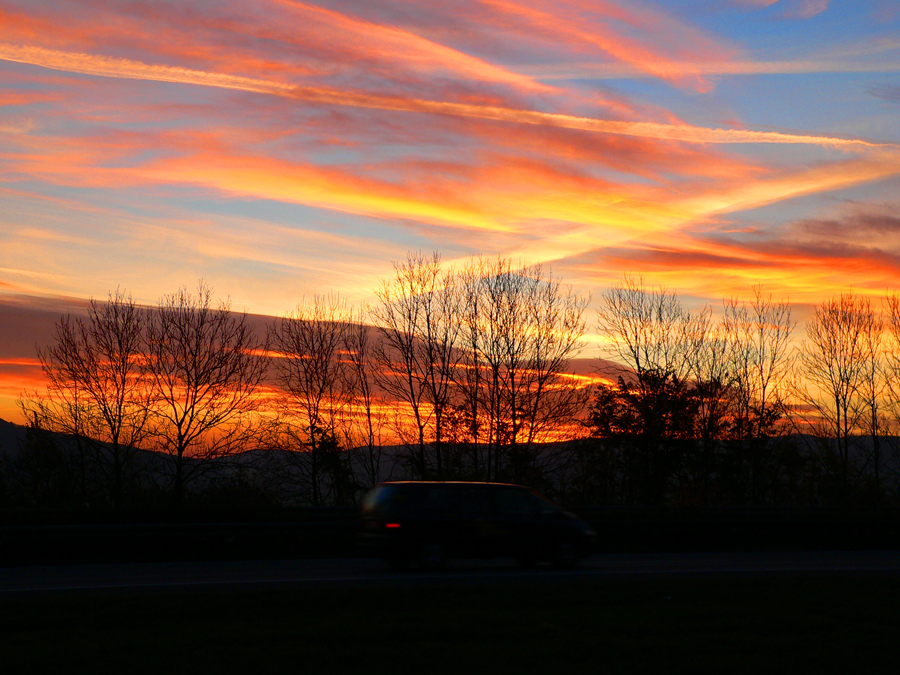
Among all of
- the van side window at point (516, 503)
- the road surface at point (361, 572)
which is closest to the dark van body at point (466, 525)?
the van side window at point (516, 503)

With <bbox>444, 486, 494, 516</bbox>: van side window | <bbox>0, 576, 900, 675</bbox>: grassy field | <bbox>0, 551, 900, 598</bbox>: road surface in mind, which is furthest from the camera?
<bbox>444, 486, 494, 516</bbox>: van side window

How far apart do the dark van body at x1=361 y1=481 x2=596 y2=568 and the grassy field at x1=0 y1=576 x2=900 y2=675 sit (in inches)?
124

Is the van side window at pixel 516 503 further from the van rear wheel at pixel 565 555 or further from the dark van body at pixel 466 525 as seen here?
the van rear wheel at pixel 565 555

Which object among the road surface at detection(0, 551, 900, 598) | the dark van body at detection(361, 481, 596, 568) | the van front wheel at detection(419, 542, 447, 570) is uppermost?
the dark van body at detection(361, 481, 596, 568)

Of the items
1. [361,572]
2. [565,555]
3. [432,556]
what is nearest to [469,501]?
[432,556]

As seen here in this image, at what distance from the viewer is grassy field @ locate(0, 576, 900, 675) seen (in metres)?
7.40

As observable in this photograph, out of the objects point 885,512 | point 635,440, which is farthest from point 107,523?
point 635,440

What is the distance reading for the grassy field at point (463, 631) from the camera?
7398 millimetres

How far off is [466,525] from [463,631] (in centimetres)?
683

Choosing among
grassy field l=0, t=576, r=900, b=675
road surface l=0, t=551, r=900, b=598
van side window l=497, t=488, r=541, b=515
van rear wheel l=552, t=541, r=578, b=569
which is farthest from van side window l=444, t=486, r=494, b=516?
grassy field l=0, t=576, r=900, b=675

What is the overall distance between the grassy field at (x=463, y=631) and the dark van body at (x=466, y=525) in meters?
3.14

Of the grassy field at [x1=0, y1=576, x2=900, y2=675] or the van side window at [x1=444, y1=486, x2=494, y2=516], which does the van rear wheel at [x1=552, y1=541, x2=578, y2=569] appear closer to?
the van side window at [x1=444, y1=486, x2=494, y2=516]

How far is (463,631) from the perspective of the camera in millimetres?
8812

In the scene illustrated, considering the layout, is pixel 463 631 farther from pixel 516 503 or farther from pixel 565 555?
pixel 565 555
